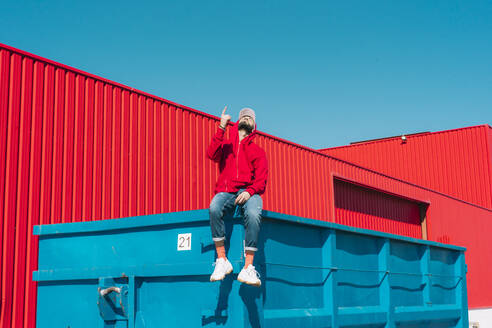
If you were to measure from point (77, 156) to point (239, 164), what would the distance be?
159 inches

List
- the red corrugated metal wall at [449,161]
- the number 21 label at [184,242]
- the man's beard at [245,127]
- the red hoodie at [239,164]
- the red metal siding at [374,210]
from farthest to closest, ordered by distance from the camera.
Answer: the red corrugated metal wall at [449,161] → the red metal siding at [374,210] → the man's beard at [245,127] → the red hoodie at [239,164] → the number 21 label at [184,242]

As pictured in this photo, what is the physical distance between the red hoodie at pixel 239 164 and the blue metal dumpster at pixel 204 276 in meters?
0.33

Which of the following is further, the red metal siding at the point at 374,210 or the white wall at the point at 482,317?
the red metal siding at the point at 374,210

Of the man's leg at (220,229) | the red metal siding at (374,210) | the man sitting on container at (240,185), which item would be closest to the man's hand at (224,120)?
the man sitting on container at (240,185)

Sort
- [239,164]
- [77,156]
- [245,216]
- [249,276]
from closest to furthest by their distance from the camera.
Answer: [249,276] → [245,216] → [239,164] → [77,156]

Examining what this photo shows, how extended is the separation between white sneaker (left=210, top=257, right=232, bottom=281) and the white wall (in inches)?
382

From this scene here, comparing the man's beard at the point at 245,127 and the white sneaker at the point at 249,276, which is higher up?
the man's beard at the point at 245,127

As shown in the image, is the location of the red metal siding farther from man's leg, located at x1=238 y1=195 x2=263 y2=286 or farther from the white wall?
→ man's leg, located at x1=238 y1=195 x2=263 y2=286

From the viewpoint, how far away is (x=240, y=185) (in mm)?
4516

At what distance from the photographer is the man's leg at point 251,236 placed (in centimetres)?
391

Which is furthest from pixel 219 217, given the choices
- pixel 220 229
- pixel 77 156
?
pixel 77 156

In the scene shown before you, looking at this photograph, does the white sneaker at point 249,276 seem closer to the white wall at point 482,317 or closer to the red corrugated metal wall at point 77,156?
the red corrugated metal wall at point 77,156

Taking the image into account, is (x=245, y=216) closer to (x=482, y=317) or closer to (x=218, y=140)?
(x=218, y=140)

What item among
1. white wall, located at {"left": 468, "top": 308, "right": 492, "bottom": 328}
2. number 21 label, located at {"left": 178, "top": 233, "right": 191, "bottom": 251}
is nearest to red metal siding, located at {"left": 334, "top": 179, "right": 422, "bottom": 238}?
white wall, located at {"left": 468, "top": 308, "right": 492, "bottom": 328}
